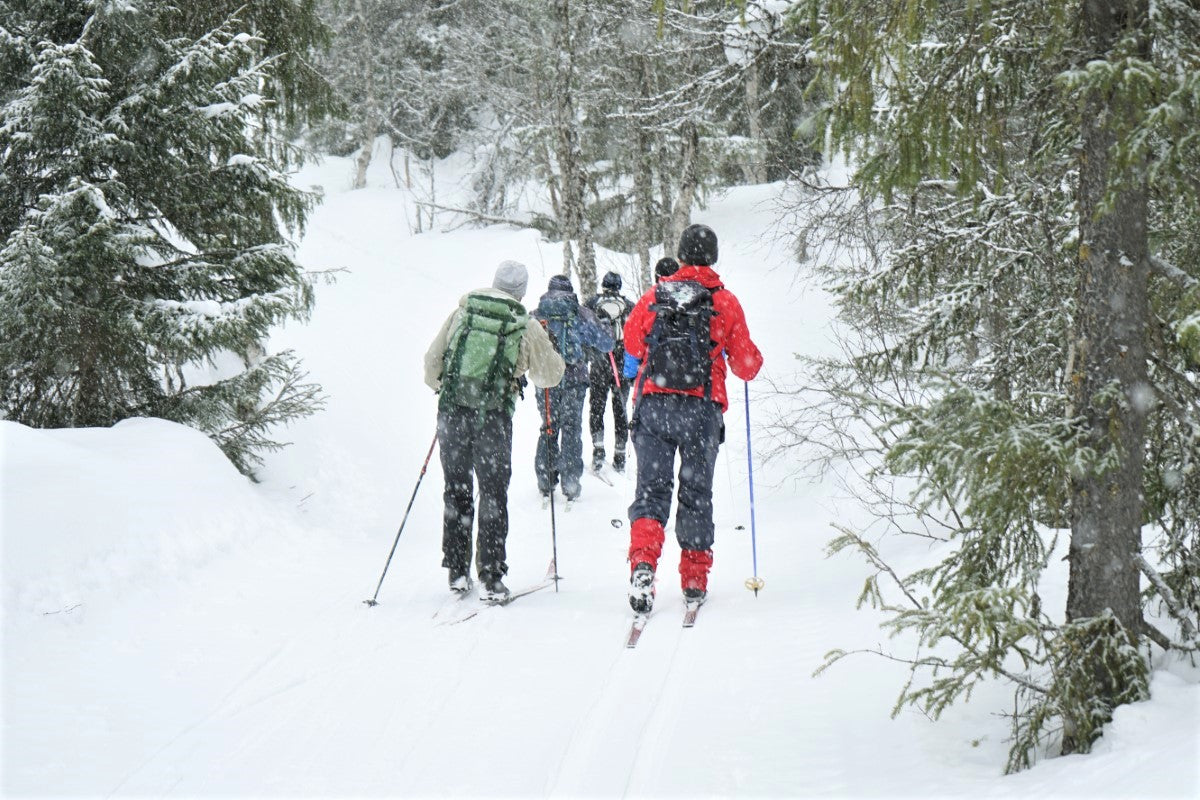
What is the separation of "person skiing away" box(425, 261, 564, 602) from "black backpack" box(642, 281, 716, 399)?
86cm

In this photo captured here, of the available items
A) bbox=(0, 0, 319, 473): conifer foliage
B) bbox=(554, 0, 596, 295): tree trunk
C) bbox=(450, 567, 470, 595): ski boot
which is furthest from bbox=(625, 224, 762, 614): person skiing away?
bbox=(554, 0, 596, 295): tree trunk

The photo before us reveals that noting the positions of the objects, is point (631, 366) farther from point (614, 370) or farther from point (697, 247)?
point (614, 370)

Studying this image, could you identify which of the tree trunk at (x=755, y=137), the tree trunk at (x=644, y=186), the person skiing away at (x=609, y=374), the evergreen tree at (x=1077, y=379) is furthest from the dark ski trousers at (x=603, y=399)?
the evergreen tree at (x=1077, y=379)

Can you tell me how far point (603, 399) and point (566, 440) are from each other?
1.06 meters

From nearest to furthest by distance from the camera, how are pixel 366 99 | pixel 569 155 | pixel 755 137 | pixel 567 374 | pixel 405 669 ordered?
pixel 405 669
pixel 567 374
pixel 569 155
pixel 755 137
pixel 366 99

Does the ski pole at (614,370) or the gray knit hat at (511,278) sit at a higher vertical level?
the gray knit hat at (511,278)

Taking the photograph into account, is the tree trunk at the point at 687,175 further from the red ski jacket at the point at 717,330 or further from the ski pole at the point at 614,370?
the red ski jacket at the point at 717,330

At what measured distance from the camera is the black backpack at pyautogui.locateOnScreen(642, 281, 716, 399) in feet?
17.2

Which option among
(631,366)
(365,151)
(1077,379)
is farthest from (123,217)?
(365,151)

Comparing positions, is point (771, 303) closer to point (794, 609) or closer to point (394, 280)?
point (394, 280)

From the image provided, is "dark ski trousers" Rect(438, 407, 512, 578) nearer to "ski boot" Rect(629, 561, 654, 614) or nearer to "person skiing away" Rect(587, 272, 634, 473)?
"ski boot" Rect(629, 561, 654, 614)

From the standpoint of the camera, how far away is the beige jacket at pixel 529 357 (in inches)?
224

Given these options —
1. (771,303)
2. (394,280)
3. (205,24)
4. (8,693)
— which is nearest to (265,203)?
(205,24)

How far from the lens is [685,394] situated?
5391mm
